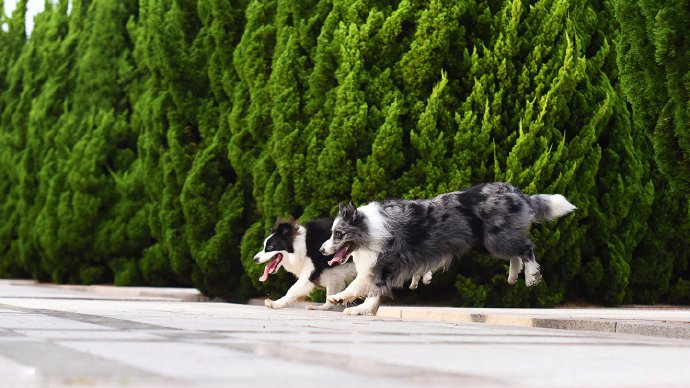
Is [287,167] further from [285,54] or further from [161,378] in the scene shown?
[161,378]

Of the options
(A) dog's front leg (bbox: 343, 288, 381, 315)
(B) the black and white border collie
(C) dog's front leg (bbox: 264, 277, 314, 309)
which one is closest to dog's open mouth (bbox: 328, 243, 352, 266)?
(A) dog's front leg (bbox: 343, 288, 381, 315)

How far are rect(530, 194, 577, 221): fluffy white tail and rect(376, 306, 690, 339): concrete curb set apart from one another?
1750 mm

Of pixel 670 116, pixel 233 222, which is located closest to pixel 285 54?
pixel 233 222

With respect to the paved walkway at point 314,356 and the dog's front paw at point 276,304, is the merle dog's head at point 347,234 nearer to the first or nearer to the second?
the dog's front paw at point 276,304

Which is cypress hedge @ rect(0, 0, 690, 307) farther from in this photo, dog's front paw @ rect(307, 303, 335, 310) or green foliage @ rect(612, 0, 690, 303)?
green foliage @ rect(612, 0, 690, 303)

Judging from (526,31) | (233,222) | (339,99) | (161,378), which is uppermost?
(526,31)

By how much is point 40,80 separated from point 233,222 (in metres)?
11.1

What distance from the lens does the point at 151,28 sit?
18.2 meters

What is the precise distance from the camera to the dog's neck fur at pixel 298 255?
14211 millimetres

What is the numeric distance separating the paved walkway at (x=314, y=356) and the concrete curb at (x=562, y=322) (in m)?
0.88

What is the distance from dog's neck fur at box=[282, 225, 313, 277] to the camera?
46.6 ft

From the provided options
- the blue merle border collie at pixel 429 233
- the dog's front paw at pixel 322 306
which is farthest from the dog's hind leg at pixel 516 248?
the dog's front paw at pixel 322 306

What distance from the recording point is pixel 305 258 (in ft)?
47.0

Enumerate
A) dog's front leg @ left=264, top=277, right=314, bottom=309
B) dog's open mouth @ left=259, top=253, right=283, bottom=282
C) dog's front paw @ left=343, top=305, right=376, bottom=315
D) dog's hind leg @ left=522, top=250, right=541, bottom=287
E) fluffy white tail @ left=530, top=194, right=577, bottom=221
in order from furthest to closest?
dog's open mouth @ left=259, top=253, right=283, bottom=282 < dog's front leg @ left=264, top=277, right=314, bottom=309 < fluffy white tail @ left=530, top=194, right=577, bottom=221 < dog's hind leg @ left=522, top=250, right=541, bottom=287 < dog's front paw @ left=343, top=305, right=376, bottom=315
